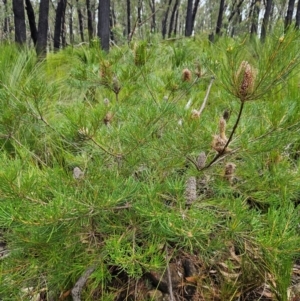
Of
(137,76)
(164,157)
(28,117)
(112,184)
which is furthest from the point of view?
(137,76)

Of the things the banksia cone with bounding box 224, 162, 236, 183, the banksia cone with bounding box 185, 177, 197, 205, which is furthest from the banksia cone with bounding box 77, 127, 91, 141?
the banksia cone with bounding box 224, 162, 236, 183

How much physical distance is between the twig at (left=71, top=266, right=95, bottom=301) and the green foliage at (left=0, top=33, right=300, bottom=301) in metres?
0.03

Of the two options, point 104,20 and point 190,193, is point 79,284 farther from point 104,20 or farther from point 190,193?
point 104,20

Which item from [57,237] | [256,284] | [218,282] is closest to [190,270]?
[218,282]

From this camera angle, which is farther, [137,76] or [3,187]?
[137,76]

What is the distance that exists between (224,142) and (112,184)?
300 mm

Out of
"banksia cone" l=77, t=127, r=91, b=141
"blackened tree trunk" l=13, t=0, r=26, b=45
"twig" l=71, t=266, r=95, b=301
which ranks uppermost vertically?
"banksia cone" l=77, t=127, r=91, b=141

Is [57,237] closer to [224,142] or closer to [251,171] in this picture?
[224,142]

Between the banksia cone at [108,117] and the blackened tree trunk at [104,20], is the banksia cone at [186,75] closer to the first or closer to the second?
the banksia cone at [108,117]

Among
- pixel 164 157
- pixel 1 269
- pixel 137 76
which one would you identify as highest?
pixel 137 76

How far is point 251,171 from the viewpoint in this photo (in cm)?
102

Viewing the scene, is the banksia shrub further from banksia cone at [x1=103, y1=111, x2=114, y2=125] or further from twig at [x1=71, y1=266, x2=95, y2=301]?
twig at [x1=71, y1=266, x2=95, y2=301]

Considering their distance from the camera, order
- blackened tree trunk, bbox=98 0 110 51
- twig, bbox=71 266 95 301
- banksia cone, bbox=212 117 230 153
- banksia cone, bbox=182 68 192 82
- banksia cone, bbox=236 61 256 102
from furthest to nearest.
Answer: blackened tree trunk, bbox=98 0 110 51
banksia cone, bbox=182 68 192 82
twig, bbox=71 266 95 301
banksia cone, bbox=212 117 230 153
banksia cone, bbox=236 61 256 102

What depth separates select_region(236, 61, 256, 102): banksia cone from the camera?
670mm
